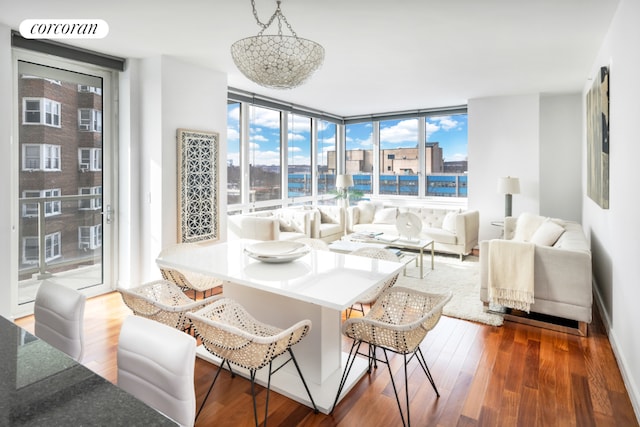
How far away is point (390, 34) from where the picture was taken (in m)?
3.29

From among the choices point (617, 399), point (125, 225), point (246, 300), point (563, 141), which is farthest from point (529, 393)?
point (563, 141)

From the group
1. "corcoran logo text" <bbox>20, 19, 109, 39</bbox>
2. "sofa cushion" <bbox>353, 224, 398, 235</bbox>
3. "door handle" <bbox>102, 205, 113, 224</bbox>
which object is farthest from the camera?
"sofa cushion" <bbox>353, 224, 398, 235</bbox>

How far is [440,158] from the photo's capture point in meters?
7.14

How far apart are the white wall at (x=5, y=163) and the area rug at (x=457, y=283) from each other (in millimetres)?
3697

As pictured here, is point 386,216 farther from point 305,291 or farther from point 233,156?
point 305,291

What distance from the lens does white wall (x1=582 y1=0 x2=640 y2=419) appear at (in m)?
2.25

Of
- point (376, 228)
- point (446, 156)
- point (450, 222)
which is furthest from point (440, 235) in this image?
point (446, 156)

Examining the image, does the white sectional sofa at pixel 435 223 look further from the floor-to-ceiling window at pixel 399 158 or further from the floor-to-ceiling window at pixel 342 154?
the floor-to-ceiling window at pixel 399 158

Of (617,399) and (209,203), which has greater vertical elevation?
(209,203)

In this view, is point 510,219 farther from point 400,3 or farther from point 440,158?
point 400,3

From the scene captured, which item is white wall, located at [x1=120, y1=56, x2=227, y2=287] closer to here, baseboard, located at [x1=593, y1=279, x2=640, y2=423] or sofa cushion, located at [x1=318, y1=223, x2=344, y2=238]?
sofa cushion, located at [x1=318, y1=223, x2=344, y2=238]

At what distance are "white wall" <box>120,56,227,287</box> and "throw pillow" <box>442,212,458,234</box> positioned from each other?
4028 millimetres

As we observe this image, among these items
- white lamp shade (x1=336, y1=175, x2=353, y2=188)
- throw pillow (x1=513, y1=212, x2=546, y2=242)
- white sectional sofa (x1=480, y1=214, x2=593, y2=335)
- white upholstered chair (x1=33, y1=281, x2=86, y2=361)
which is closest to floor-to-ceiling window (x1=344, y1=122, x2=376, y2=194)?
white lamp shade (x1=336, y1=175, x2=353, y2=188)

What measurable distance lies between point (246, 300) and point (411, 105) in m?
Result: 5.28
